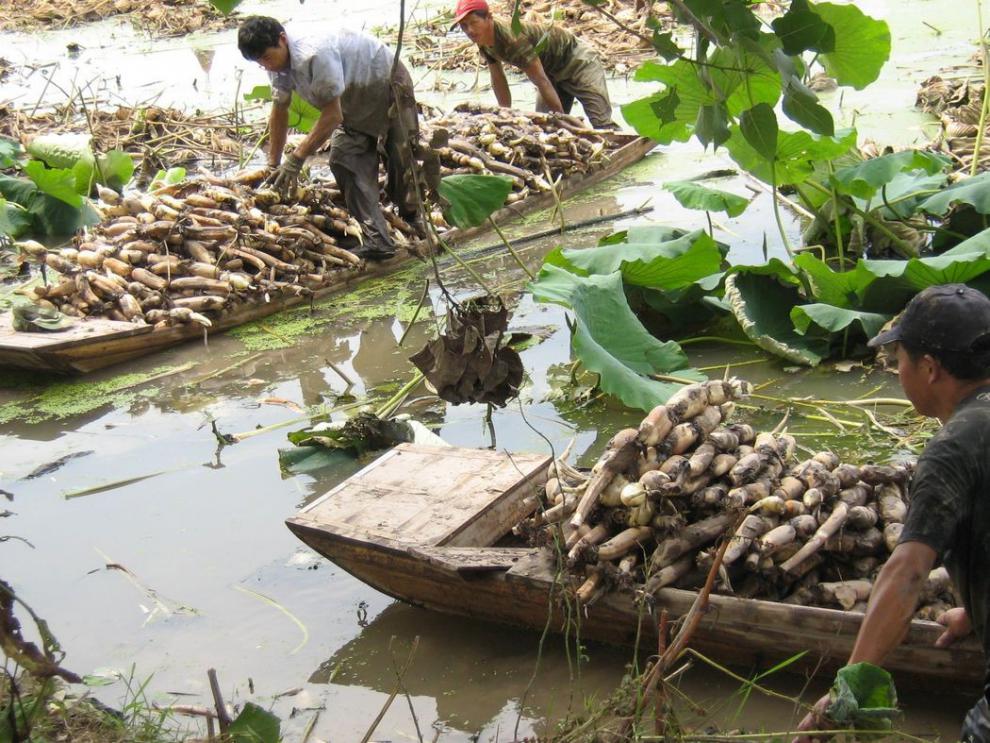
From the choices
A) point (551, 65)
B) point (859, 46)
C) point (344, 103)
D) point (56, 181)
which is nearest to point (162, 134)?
point (56, 181)

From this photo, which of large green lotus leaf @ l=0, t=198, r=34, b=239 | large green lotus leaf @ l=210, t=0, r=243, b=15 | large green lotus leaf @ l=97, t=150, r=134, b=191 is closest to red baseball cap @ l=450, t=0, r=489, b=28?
large green lotus leaf @ l=97, t=150, r=134, b=191

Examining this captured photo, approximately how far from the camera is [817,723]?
2420 millimetres

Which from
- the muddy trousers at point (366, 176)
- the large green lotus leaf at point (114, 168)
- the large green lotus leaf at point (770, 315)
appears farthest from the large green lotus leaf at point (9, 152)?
the large green lotus leaf at point (770, 315)

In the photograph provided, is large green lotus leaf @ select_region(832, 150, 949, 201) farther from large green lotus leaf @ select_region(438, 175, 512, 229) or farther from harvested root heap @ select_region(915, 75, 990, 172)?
large green lotus leaf @ select_region(438, 175, 512, 229)

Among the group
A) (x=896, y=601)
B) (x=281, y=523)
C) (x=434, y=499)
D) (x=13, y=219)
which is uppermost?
(x=896, y=601)

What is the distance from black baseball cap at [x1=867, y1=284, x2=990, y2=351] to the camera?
257 centimetres

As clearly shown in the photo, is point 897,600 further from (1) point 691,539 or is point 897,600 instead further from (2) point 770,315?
(2) point 770,315

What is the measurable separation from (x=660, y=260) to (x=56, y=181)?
16.5 feet

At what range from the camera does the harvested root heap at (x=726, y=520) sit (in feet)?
11.5

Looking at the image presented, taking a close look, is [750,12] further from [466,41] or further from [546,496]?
[466,41]

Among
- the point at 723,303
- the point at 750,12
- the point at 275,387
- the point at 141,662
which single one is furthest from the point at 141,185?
the point at 750,12

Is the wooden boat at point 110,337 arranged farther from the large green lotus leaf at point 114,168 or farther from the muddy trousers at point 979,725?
the muddy trousers at point 979,725

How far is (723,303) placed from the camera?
21.0 ft

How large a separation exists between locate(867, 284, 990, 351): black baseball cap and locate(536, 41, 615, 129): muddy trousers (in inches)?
327
